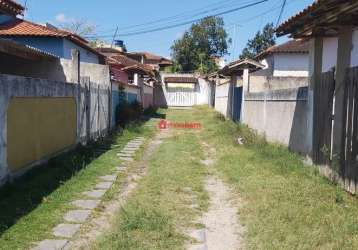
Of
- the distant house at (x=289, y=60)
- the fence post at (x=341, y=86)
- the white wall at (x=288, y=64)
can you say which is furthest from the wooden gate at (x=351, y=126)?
the white wall at (x=288, y=64)

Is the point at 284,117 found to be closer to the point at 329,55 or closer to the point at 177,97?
the point at 329,55

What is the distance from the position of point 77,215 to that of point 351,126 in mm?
4269

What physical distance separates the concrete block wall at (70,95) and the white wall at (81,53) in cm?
570

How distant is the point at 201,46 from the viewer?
72.8 m

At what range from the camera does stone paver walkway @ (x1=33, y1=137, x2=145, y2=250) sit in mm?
5211

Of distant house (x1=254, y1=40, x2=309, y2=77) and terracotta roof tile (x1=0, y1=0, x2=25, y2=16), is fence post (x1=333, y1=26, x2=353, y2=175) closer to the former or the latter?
terracotta roof tile (x1=0, y1=0, x2=25, y2=16)

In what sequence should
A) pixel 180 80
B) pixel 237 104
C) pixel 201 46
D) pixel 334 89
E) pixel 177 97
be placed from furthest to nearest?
pixel 201 46
pixel 180 80
pixel 177 97
pixel 237 104
pixel 334 89

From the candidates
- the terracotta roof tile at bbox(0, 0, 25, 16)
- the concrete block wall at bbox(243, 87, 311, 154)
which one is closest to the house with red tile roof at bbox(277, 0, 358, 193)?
the concrete block wall at bbox(243, 87, 311, 154)

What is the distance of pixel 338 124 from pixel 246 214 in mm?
2548

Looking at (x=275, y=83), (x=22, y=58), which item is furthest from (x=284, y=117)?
(x=22, y=58)

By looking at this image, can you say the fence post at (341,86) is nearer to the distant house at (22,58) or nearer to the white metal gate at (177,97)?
→ the distant house at (22,58)

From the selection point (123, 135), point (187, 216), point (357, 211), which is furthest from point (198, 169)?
point (123, 135)

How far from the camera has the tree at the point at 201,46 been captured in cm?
7056

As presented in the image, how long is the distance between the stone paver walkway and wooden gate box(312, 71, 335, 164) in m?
3.84
